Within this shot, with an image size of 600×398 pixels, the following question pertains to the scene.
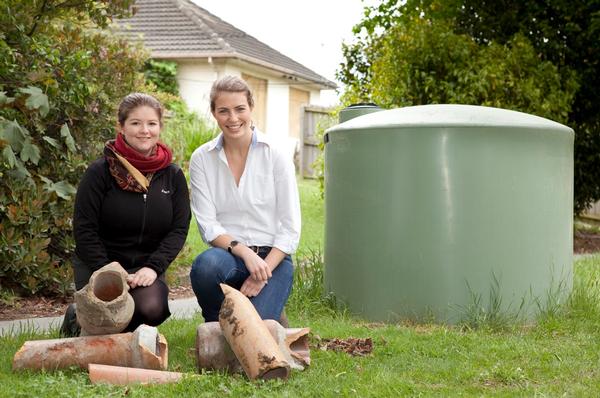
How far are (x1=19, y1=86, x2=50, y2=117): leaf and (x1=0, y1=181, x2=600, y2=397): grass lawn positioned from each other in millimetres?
1417

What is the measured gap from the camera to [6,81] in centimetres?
572

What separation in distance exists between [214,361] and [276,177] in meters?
1.05

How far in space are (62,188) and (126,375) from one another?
8.30ft

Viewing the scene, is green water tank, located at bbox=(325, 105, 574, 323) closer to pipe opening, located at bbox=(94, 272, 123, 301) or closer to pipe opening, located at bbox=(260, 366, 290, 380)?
pipe opening, located at bbox=(260, 366, 290, 380)

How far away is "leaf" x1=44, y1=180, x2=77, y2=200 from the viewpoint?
587cm

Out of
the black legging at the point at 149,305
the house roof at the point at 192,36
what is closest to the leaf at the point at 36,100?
the black legging at the point at 149,305

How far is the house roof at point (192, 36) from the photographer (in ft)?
63.1

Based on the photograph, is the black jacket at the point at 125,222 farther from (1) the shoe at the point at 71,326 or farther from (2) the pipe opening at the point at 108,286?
(1) the shoe at the point at 71,326

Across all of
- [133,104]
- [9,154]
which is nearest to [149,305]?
[133,104]

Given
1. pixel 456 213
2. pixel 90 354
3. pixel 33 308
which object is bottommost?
pixel 33 308

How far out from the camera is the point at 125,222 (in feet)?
14.1

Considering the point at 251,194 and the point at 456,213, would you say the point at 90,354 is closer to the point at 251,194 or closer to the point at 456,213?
the point at 251,194

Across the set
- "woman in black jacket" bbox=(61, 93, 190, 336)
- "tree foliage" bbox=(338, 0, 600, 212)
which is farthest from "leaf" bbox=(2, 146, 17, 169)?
"tree foliage" bbox=(338, 0, 600, 212)

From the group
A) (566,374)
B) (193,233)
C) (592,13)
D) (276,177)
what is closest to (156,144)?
(276,177)
